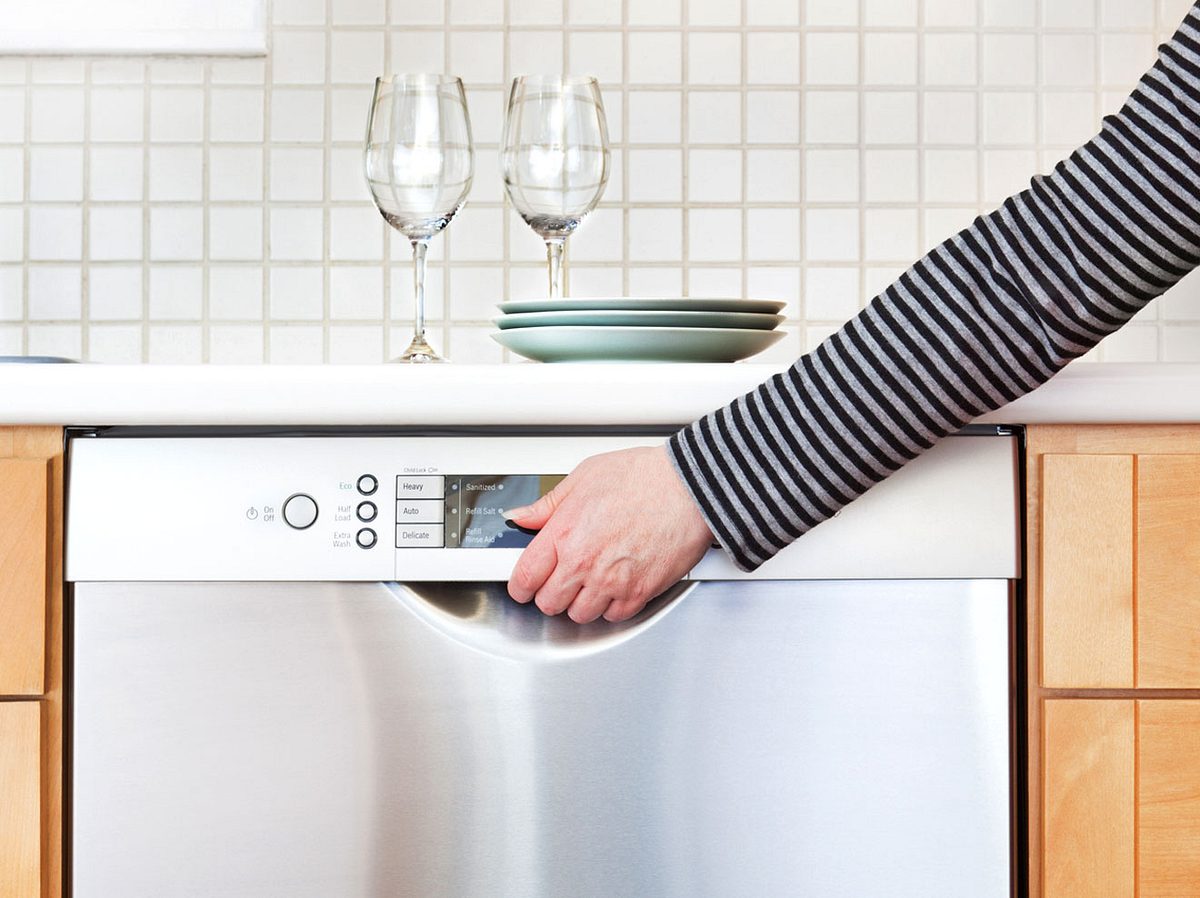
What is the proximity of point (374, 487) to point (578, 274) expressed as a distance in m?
0.64

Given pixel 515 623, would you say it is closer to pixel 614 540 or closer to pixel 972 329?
pixel 614 540

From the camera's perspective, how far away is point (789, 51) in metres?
1.38

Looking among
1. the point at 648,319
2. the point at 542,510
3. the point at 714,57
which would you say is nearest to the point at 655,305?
the point at 648,319

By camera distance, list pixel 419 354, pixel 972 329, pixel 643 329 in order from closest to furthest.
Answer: pixel 972 329
pixel 643 329
pixel 419 354

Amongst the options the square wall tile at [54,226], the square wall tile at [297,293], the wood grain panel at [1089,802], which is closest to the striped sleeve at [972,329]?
the wood grain panel at [1089,802]

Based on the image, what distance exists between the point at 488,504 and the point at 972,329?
1.10 ft

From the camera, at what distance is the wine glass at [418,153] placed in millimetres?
1009

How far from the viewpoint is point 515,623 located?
80cm

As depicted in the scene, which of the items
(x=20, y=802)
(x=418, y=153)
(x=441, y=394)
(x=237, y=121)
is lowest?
(x=20, y=802)

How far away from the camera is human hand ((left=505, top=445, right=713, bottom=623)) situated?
76 centimetres

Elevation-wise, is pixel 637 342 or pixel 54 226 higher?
pixel 54 226

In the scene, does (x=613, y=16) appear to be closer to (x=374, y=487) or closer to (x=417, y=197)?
(x=417, y=197)

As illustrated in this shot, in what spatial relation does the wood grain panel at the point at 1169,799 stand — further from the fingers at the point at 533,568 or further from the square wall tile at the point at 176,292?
the square wall tile at the point at 176,292

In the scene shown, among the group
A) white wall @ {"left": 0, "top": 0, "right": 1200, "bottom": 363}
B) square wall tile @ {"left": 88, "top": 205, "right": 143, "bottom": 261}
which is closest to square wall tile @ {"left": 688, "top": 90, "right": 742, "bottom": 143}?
white wall @ {"left": 0, "top": 0, "right": 1200, "bottom": 363}
